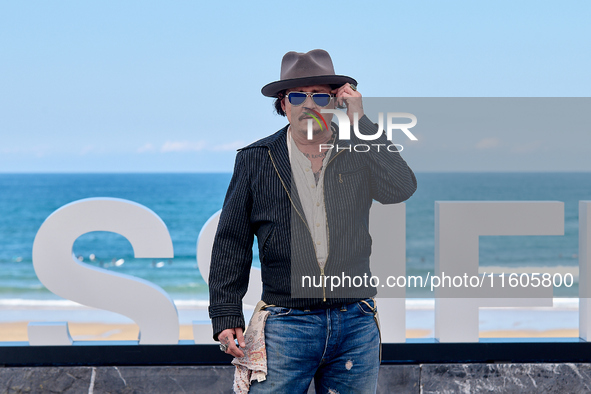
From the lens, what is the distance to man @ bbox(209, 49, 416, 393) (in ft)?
5.82

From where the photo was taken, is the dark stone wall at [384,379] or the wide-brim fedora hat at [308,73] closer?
the wide-brim fedora hat at [308,73]

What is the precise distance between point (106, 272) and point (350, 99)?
1936 mm

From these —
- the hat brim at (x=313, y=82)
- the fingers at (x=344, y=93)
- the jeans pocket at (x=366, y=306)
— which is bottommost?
the jeans pocket at (x=366, y=306)

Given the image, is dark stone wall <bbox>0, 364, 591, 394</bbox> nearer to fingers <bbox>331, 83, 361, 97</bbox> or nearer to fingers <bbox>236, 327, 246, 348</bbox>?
fingers <bbox>236, 327, 246, 348</bbox>

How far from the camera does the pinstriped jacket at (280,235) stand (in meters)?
1.81

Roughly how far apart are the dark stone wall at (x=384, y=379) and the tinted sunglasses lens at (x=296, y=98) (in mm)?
1726

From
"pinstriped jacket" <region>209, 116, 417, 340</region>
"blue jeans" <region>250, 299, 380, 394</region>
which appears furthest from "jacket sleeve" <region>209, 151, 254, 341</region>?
"blue jeans" <region>250, 299, 380, 394</region>

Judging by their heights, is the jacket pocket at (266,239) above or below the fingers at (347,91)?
below

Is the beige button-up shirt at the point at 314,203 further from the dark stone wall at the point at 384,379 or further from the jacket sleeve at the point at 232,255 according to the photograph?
the dark stone wall at the point at 384,379

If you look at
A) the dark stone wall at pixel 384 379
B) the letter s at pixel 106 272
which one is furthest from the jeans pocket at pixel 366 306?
the letter s at pixel 106 272

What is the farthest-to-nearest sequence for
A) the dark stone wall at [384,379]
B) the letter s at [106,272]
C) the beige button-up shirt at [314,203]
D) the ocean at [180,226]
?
the ocean at [180,226], the letter s at [106,272], the dark stone wall at [384,379], the beige button-up shirt at [314,203]

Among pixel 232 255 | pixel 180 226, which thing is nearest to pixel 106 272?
pixel 232 255

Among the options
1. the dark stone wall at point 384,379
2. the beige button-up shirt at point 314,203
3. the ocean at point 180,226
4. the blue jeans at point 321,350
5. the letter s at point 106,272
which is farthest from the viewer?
the ocean at point 180,226

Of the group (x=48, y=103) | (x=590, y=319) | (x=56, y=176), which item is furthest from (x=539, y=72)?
(x=56, y=176)
